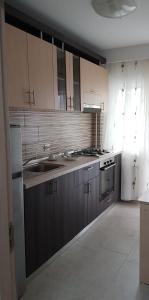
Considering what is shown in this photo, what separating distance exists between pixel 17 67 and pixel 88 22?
3.80ft

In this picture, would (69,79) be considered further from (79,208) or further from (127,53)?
(79,208)

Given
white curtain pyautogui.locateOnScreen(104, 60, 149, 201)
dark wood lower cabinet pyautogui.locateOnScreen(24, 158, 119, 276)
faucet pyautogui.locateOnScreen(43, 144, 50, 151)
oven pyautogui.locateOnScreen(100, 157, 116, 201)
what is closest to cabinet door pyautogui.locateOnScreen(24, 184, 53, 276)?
dark wood lower cabinet pyautogui.locateOnScreen(24, 158, 119, 276)

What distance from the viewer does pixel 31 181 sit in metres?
2.07

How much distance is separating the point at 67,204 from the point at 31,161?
68 centimetres

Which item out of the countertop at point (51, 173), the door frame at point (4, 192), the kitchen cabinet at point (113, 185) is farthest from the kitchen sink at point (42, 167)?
the door frame at point (4, 192)

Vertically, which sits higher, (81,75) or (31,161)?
(81,75)

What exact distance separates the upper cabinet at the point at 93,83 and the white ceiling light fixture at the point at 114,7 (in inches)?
43.2

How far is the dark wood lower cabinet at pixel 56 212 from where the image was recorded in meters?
2.10

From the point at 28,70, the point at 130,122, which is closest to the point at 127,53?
the point at 130,122

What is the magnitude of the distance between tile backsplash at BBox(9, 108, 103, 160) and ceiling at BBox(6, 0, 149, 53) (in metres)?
1.02

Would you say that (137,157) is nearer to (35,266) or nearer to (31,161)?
(31,161)

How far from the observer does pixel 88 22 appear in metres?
2.81

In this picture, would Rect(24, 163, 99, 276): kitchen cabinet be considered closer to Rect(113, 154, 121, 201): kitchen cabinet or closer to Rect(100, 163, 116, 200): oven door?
Rect(100, 163, 116, 200): oven door

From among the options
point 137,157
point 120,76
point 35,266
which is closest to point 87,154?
point 137,157
